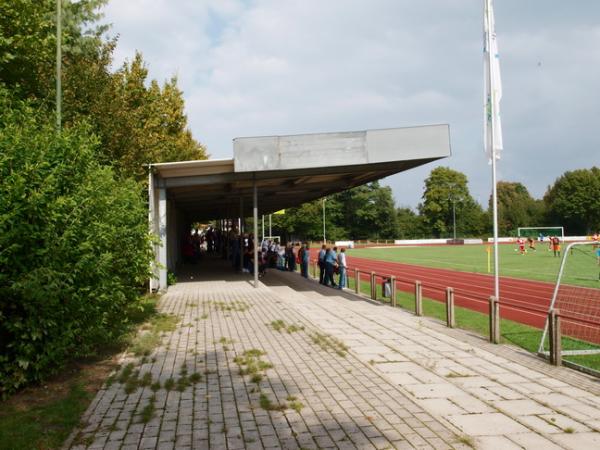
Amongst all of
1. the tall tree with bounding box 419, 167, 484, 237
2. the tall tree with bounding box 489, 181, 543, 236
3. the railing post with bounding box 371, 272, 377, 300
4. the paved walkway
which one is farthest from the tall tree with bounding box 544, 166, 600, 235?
the paved walkway

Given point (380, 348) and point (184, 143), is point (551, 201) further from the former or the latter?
point (380, 348)

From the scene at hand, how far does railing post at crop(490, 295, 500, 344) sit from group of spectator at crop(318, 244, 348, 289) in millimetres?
10122

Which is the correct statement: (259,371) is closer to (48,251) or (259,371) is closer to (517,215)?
(48,251)

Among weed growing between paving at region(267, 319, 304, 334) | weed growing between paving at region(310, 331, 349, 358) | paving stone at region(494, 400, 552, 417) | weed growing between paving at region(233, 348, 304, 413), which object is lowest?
paving stone at region(494, 400, 552, 417)

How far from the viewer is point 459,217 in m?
100

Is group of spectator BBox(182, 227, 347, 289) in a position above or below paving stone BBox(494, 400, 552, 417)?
above

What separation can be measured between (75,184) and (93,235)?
76cm

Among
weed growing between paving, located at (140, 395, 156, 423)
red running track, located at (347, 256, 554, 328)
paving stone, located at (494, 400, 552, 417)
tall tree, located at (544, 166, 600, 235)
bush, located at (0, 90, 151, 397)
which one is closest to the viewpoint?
weed growing between paving, located at (140, 395, 156, 423)

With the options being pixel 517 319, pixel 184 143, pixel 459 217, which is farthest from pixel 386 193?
pixel 517 319

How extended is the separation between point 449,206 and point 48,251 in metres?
100

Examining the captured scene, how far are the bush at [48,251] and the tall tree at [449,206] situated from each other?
95672 mm

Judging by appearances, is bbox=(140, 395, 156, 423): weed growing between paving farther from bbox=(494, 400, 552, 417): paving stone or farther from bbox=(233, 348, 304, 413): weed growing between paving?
bbox=(494, 400, 552, 417): paving stone

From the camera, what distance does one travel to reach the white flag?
440 inches

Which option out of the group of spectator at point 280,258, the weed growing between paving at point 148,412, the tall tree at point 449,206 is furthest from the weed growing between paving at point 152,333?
the tall tree at point 449,206
